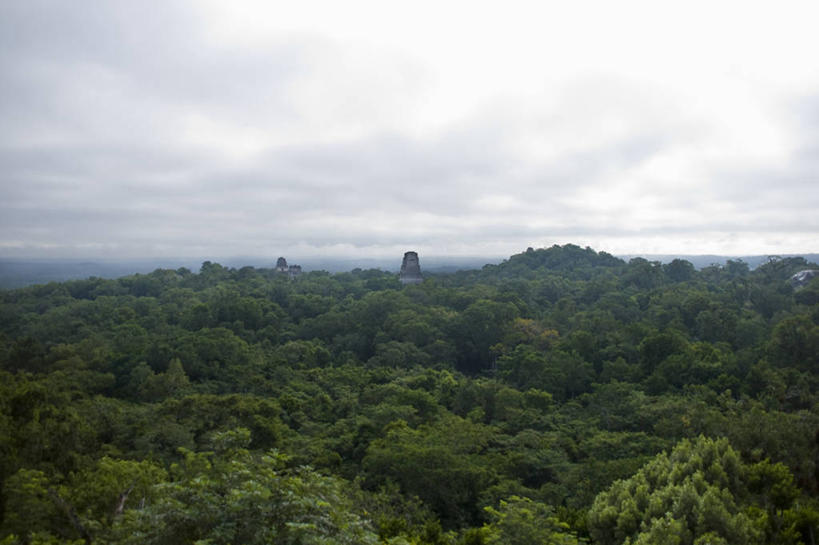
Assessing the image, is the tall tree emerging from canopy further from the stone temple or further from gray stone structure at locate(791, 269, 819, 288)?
the stone temple

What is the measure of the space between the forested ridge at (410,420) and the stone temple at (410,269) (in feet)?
31.9

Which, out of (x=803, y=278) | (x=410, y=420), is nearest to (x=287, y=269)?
(x=410, y=420)

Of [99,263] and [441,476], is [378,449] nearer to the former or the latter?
[441,476]

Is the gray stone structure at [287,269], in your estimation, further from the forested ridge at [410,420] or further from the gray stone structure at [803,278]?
the gray stone structure at [803,278]

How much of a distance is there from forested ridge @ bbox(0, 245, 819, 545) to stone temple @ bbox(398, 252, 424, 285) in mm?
9735

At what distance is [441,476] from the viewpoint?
1559 centimetres

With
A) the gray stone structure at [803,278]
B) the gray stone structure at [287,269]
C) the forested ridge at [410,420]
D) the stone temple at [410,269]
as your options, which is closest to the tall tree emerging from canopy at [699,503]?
the forested ridge at [410,420]

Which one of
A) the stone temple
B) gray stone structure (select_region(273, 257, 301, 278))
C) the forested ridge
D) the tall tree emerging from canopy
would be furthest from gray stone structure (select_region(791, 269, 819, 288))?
gray stone structure (select_region(273, 257, 301, 278))

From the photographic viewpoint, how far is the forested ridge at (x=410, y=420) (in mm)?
9484

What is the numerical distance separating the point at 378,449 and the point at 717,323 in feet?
94.9

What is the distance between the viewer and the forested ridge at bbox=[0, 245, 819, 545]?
9484 mm

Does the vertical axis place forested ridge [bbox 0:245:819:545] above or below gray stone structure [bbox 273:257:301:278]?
below


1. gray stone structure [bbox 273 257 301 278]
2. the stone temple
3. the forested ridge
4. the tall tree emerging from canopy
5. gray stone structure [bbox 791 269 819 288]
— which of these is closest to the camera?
the forested ridge

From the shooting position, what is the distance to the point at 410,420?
2128cm
